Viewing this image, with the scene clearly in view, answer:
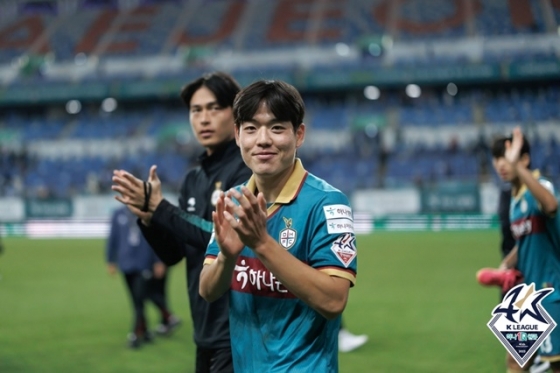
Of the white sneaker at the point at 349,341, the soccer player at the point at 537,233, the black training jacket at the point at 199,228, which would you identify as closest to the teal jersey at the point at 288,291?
the black training jacket at the point at 199,228

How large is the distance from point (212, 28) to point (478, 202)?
23.2 m

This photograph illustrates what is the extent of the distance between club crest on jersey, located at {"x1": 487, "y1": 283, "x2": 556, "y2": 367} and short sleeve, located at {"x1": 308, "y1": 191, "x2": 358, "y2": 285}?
2.57 feet

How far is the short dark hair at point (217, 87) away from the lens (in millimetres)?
4102

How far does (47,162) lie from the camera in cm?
3619

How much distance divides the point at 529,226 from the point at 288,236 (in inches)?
115

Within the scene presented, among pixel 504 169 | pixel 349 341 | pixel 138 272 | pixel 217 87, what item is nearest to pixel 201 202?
pixel 217 87

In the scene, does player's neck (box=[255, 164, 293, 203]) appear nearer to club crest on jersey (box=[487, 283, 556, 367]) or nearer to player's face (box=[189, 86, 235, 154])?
club crest on jersey (box=[487, 283, 556, 367])

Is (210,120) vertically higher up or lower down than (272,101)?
lower down

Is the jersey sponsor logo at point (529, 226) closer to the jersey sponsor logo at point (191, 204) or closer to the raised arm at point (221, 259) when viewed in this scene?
the jersey sponsor logo at point (191, 204)

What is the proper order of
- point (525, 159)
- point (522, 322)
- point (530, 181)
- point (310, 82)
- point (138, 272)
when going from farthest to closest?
1. point (310, 82)
2. point (138, 272)
3. point (525, 159)
4. point (530, 181)
5. point (522, 322)

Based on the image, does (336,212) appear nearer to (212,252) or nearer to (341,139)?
(212,252)

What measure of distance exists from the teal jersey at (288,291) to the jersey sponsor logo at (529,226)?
276 cm

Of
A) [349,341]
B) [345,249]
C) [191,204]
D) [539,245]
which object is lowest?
[349,341]

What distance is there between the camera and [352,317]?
32.5ft
